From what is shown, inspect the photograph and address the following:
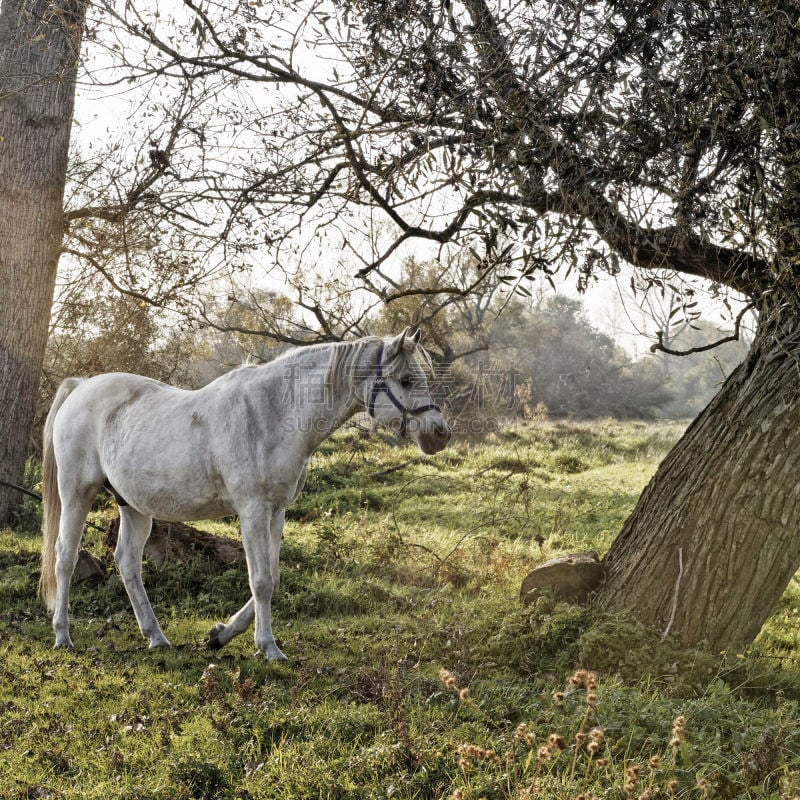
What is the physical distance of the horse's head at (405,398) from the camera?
521 centimetres

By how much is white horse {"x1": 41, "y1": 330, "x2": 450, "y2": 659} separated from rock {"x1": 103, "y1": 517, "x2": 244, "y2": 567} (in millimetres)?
1632

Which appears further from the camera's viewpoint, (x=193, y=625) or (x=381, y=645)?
(x=193, y=625)

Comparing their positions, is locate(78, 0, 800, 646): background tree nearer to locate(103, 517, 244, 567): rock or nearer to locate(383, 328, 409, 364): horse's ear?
locate(383, 328, 409, 364): horse's ear

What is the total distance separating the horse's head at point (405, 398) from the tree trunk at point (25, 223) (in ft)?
21.5

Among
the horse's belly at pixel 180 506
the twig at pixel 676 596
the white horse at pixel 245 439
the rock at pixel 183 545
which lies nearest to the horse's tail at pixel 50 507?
the white horse at pixel 245 439

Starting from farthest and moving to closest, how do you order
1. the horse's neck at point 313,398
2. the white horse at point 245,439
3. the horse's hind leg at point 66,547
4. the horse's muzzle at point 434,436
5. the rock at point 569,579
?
the horse's hind leg at point 66,547
the rock at point 569,579
the horse's neck at point 313,398
the white horse at point 245,439
the horse's muzzle at point 434,436

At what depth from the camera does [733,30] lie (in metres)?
4.16

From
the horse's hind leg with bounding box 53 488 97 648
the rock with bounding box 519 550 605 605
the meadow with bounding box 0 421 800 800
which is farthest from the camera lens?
the horse's hind leg with bounding box 53 488 97 648

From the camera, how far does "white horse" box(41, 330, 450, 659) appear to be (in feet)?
17.4

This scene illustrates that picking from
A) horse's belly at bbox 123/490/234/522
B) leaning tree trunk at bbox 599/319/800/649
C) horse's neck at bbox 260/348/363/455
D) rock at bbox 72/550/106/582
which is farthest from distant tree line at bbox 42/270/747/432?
rock at bbox 72/550/106/582

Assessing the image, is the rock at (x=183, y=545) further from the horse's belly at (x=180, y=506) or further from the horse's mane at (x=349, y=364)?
the horse's mane at (x=349, y=364)

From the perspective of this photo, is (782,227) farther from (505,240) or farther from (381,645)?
(381,645)

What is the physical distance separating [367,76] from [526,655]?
435cm

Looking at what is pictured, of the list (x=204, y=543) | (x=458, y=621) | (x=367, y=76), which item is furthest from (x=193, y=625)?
(x=367, y=76)
